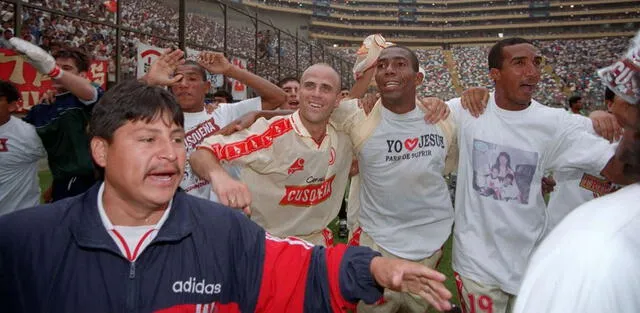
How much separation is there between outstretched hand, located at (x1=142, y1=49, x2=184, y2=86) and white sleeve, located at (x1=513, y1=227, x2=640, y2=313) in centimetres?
297

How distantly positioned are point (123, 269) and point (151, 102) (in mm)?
657

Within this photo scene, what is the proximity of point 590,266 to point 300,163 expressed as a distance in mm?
2769

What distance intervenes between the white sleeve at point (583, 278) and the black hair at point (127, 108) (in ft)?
4.97

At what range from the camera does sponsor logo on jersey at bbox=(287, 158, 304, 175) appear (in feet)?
11.7

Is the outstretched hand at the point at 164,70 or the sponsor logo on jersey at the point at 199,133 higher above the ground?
the outstretched hand at the point at 164,70

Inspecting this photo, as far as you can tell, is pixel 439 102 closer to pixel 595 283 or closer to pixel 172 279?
pixel 172 279

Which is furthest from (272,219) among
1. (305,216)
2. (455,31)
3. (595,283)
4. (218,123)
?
(455,31)

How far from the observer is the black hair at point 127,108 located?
75.6 inches

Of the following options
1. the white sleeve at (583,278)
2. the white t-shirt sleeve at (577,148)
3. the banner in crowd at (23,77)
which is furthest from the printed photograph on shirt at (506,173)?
the banner in crowd at (23,77)

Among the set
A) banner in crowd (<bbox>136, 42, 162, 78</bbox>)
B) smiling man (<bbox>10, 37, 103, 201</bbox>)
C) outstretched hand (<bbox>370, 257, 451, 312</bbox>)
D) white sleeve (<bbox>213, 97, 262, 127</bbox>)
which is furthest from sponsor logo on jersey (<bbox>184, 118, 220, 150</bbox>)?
banner in crowd (<bbox>136, 42, 162, 78</bbox>)

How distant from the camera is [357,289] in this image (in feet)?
5.92

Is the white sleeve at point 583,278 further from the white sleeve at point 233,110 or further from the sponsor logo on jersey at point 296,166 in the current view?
the white sleeve at point 233,110

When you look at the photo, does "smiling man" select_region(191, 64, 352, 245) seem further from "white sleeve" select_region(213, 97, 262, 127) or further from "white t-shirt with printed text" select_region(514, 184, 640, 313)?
"white t-shirt with printed text" select_region(514, 184, 640, 313)

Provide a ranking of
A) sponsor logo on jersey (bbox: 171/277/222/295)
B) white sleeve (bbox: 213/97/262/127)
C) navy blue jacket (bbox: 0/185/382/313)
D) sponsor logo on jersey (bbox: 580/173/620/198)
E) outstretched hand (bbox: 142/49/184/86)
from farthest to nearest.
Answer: white sleeve (bbox: 213/97/262/127), sponsor logo on jersey (bbox: 580/173/620/198), outstretched hand (bbox: 142/49/184/86), sponsor logo on jersey (bbox: 171/277/222/295), navy blue jacket (bbox: 0/185/382/313)
